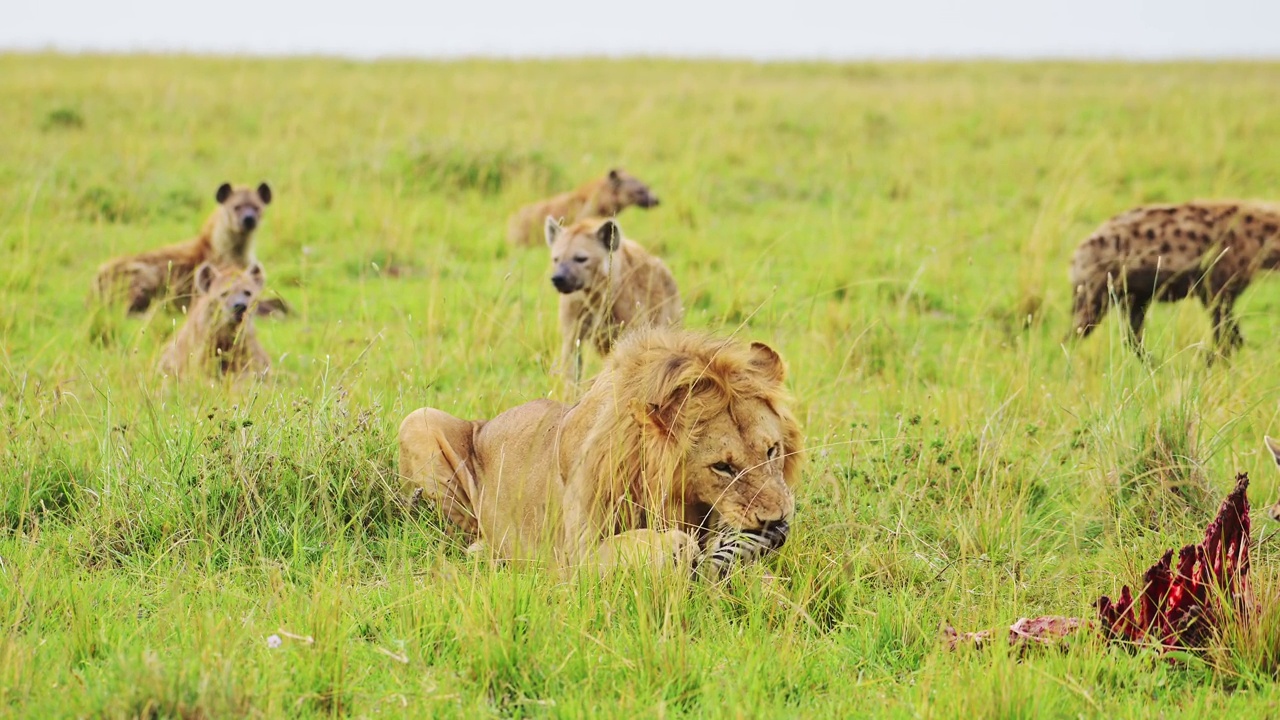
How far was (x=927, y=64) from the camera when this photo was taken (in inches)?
1030

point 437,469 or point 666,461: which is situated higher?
point 666,461

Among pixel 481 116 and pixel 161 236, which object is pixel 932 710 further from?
pixel 481 116

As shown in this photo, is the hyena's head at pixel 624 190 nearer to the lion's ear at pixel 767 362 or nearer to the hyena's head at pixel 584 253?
the hyena's head at pixel 584 253

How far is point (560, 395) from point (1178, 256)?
135 inches

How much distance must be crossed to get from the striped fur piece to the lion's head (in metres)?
0.03

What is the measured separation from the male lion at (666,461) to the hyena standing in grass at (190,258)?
4348 mm

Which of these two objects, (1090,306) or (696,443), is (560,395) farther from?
(1090,306)

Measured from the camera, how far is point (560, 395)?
5.61m

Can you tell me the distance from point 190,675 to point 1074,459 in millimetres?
3144

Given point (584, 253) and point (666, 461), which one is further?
point (584, 253)

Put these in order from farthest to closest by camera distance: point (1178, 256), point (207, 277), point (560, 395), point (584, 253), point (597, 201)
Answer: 1. point (597, 201)
2. point (207, 277)
3. point (584, 253)
4. point (1178, 256)
5. point (560, 395)

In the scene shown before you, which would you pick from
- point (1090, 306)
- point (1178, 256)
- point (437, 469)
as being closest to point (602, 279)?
point (1090, 306)

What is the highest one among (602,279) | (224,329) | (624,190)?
(624,190)

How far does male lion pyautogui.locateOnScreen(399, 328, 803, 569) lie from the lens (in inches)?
135
